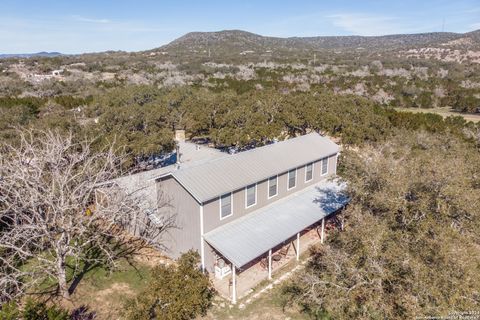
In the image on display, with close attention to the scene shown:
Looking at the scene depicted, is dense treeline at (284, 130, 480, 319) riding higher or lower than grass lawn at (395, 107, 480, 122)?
higher

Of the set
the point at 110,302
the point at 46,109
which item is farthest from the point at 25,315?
the point at 46,109

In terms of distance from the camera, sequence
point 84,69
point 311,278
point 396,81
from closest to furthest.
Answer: point 311,278 < point 396,81 < point 84,69

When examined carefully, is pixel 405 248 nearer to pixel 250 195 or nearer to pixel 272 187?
pixel 250 195

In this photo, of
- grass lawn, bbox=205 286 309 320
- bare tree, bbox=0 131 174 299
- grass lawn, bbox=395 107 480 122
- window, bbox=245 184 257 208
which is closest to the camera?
bare tree, bbox=0 131 174 299

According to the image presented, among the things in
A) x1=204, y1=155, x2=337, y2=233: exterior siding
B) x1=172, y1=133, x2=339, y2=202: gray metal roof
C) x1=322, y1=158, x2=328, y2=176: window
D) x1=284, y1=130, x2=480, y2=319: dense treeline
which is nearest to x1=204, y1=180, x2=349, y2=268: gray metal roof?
x1=204, y1=155, x2=337, y2=233: exterior siding

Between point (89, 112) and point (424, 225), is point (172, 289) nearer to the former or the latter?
point (424, 225)

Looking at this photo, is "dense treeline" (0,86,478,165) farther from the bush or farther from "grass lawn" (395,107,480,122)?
"grass lawn" (395,107,480,122)

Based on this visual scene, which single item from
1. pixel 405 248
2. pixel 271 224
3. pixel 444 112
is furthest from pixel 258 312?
pixel 444 112
